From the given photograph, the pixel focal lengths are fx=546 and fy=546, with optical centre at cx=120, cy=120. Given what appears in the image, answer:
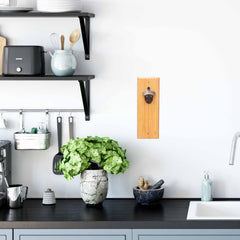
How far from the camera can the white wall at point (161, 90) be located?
10.3ft

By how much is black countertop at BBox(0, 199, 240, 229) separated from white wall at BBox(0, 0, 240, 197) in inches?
7.7

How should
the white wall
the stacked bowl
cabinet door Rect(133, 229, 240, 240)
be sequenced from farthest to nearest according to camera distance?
the white wall, the stacked bowl, cabinet door Rect(133, 229, 240, 240)

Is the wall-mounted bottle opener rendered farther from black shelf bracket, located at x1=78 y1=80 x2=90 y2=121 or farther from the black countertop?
the black countertop

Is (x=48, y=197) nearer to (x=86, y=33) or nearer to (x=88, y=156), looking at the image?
(x=88, y=156)

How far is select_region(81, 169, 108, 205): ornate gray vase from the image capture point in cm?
298

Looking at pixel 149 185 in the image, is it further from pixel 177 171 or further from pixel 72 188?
pixel 72 188

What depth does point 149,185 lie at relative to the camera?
321 centimetres

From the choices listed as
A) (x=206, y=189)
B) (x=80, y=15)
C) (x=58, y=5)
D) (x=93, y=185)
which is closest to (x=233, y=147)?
(x=206, y=189)

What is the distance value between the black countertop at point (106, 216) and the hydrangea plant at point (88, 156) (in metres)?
0.20

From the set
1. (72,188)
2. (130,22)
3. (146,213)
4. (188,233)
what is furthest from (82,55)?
(188,233)

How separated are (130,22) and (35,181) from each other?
1091 mm

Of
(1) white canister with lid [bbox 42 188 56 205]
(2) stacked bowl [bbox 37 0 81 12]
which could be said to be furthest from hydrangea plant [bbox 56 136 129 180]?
(2) stacked bowl [bbox 37 0 81 12]

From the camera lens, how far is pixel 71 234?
8.91ft

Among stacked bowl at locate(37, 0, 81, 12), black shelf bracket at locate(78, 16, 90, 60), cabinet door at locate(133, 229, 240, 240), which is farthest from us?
black shelf bracket at locate(78, 16, 90, 60)
